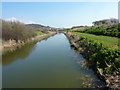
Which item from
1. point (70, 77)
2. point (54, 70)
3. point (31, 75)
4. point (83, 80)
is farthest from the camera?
point (54, 70)

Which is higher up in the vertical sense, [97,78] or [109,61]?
[109,61]

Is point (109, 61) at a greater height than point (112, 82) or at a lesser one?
greater

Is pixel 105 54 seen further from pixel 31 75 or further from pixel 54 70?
pixel 31 75

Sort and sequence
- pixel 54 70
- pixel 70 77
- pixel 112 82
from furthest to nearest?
pixel 54 70 → pixel 70 77 → pixel 112 82

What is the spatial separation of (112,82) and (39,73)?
572 cm

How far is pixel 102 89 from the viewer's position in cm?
758

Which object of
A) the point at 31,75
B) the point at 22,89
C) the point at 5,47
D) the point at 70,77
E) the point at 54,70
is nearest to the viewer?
the point at 22,89

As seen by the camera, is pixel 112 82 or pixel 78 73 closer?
pixel 112 82

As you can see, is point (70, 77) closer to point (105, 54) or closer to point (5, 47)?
point (105, 54)

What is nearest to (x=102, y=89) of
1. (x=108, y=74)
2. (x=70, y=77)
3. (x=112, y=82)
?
(x=112, y=82)

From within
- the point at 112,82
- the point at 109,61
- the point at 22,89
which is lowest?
the point at 22,89

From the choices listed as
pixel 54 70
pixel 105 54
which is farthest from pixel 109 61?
pixel 54 70

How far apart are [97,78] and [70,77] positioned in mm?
1861

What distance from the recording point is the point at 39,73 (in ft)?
35.8
